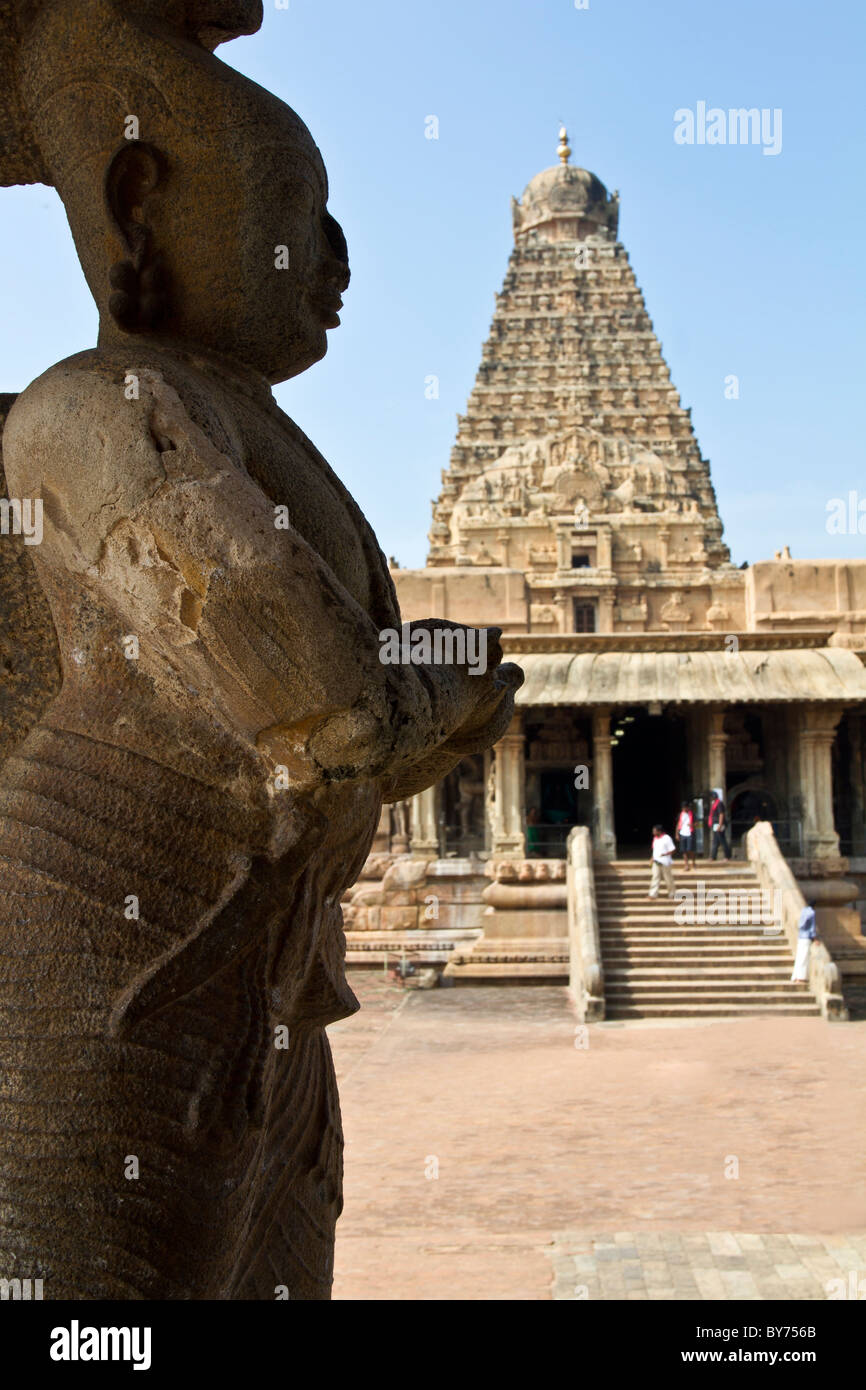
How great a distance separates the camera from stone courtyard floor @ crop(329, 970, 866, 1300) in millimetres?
6523

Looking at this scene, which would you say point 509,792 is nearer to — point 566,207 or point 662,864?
point 662,864

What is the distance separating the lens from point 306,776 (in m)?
1.98

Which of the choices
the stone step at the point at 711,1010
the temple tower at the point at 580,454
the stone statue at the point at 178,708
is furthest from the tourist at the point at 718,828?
the stone statue at the point at 178,708

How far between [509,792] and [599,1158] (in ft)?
37.9

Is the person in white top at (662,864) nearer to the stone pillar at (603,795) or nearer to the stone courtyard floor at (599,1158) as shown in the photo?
the stone pillar at (603,795)

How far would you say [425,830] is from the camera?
22219 millimetres

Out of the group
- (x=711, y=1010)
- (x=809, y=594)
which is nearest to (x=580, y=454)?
(x=809, y=594)

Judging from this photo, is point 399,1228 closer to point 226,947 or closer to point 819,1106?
point 819,1106

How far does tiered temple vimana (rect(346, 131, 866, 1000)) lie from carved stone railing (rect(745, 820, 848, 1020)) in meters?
1.18

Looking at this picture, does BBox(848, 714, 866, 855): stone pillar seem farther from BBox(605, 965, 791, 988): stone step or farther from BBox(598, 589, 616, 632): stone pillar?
BBox(598, 589, 616, 632): stone pillar

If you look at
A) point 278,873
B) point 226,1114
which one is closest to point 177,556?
point 278,873

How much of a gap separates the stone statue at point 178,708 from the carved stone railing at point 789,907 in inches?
551

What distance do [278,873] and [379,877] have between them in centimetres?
2043

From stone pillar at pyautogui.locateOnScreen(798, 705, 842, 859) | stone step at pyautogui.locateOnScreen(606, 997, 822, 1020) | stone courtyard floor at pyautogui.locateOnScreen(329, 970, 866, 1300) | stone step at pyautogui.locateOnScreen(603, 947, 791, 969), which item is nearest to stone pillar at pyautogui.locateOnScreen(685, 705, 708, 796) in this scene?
stone pillar at pyautogui.locateOnScreen(798, 705, 842, 859)
